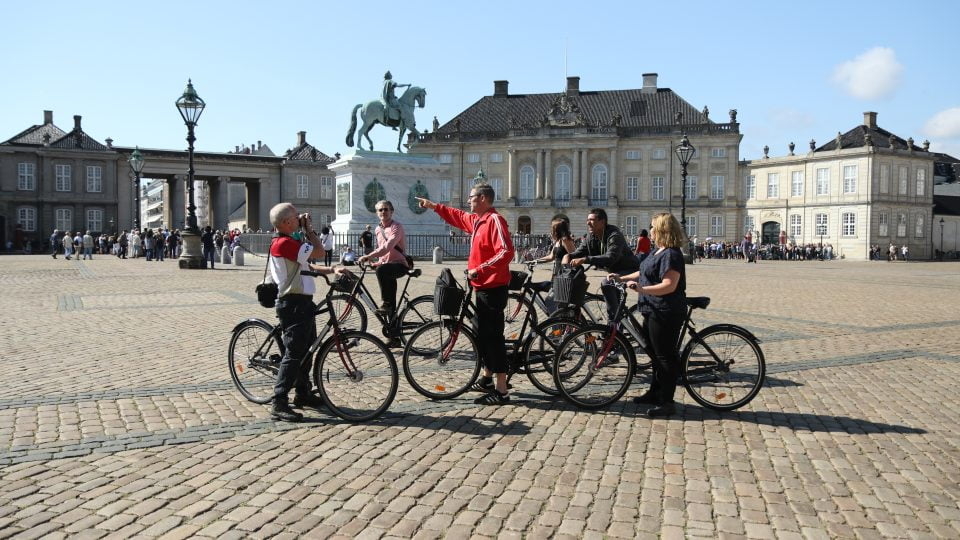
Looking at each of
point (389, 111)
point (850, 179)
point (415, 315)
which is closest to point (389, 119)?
point (389, 111)

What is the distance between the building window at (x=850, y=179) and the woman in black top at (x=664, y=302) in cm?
6406

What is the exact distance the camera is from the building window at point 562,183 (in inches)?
2879

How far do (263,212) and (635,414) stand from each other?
222 feet

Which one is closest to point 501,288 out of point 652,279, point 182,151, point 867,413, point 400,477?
point 652,279

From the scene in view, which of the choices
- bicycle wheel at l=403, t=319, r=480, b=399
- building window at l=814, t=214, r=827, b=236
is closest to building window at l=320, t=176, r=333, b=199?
building window at l=814, t=214, r=827, b=236

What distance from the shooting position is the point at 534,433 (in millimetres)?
5508

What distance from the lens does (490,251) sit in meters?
6.23

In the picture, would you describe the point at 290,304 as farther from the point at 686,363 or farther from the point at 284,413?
the point at 686,363

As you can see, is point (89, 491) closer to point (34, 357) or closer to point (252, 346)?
point (252, 346)

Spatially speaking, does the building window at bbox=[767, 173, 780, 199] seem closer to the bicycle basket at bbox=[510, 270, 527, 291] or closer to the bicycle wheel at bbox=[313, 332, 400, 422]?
the bicycle basket at bbox=[510, 270, 527, 291]

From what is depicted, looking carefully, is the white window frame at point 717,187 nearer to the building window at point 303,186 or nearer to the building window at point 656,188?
the building window at point 656,188

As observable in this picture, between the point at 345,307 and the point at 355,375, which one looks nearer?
the point at 355,375

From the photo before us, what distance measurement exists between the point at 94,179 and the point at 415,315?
6318cm

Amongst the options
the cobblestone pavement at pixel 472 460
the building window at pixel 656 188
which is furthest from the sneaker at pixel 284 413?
the building window at pixel 656 188
